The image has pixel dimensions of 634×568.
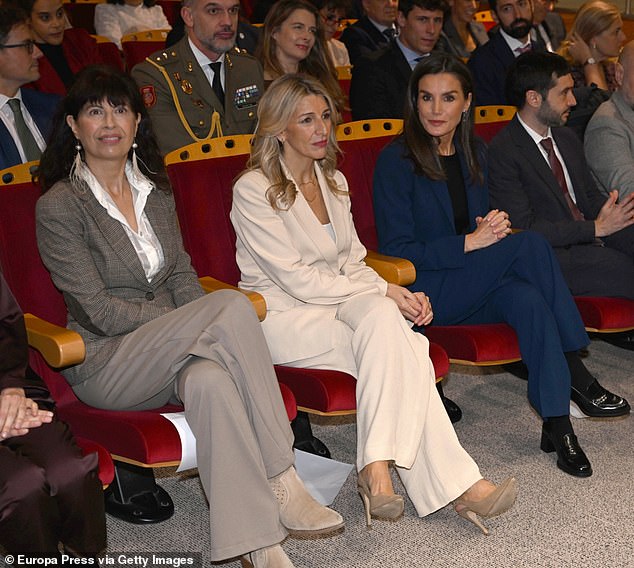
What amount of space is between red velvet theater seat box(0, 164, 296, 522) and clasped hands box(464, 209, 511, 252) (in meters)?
0.91

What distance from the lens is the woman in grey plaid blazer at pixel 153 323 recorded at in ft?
7.68

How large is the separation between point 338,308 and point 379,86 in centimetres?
184

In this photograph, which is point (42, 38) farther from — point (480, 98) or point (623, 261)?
point (623, 261)

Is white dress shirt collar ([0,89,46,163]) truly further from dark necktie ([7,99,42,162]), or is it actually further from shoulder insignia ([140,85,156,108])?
shoulder insignia ([140,85,156,108])

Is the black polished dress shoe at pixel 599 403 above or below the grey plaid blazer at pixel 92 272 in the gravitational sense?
below

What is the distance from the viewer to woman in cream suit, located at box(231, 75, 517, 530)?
2.63 metres

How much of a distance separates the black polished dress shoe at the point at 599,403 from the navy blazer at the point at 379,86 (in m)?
1.70

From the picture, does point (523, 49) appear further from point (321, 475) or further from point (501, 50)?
point (321, 475)

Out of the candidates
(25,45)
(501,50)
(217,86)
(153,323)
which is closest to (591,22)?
(501,50)

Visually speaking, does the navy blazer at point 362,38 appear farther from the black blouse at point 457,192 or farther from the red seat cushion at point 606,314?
the red seat cushion at point 606,314

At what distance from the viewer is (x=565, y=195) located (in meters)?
3.65

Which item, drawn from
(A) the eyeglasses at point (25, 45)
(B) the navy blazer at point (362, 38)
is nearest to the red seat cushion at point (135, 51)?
(B) the navy blazer at point (362, 38)

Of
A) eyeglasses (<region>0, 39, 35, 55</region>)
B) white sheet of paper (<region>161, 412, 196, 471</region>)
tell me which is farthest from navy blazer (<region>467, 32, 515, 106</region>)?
white sheet of paper (<region>161, 412, 196, 471</region>)

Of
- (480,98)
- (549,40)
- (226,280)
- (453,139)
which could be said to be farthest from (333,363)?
(549,40)
